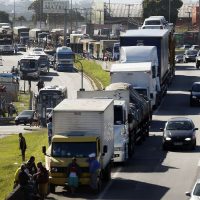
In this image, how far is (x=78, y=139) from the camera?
31344 millimetres

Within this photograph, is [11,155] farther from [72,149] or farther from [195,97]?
A: [195,97]

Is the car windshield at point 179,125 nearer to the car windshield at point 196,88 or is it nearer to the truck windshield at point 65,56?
the car windshield at point 196,88

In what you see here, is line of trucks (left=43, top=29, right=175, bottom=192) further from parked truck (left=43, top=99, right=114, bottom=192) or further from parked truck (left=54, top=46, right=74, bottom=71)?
parked truck (left=54, top=46, right=74, bottom=71)

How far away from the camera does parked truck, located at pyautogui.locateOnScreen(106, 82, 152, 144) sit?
136 ft

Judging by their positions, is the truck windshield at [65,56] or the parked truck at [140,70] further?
the truck windshield at [65,56]

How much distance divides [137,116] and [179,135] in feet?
8.24

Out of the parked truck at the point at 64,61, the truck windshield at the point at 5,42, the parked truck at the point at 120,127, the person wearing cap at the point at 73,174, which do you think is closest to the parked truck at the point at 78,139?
the person wearing cap at the point at 73,174

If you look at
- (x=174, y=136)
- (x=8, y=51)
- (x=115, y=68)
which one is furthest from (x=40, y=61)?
(x=174, y=136)

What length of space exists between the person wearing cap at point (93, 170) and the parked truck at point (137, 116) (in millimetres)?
9501

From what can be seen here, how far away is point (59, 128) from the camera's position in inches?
1261

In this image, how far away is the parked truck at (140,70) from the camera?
2162 inches

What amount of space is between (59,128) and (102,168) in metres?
1.97

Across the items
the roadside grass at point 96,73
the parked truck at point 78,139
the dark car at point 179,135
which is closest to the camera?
the parked truck at point 78,139

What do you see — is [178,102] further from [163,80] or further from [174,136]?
[174,136]
